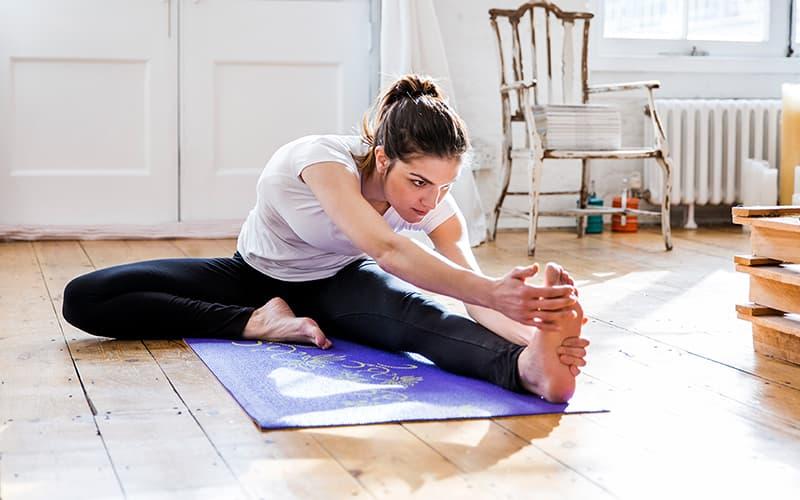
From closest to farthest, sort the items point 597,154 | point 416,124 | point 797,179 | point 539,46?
point 416,124 → point 597,154 → point 797,179 → point 539,46

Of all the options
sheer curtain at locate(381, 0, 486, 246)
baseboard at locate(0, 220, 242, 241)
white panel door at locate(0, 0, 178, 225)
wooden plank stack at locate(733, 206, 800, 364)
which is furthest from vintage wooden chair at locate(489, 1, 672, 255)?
wooden plank stack at locate(733, 206, 800, 364)

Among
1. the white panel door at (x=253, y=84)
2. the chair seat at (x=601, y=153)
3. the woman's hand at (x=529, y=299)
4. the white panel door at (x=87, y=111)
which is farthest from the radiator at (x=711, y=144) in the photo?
the woman's hand at (x=529, y=299)

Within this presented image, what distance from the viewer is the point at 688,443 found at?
5.21 ft

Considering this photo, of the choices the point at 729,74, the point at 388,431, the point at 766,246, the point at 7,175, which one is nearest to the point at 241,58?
the point at 7,175

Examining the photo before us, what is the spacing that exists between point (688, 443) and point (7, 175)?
3213 millimetres

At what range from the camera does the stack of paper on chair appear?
3.96 meters

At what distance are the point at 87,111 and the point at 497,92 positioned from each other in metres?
1.66

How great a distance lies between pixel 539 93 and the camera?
4.63 meters

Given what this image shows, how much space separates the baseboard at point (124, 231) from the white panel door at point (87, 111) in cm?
4

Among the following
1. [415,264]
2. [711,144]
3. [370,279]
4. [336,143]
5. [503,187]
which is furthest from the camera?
[711,144]

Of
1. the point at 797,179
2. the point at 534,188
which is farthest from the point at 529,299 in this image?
the point at 797,179

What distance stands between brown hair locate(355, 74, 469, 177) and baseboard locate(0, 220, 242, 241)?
2446 millimetres

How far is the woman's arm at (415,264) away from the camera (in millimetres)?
1590

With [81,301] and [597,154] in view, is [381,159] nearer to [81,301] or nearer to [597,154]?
[81,301]
